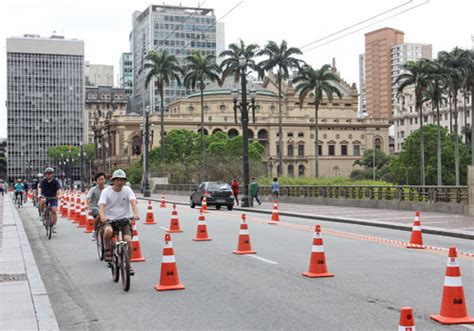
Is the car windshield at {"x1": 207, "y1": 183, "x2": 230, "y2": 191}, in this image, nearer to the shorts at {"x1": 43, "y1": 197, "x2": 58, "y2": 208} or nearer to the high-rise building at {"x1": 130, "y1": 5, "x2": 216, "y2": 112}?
the shorts at {"x1": 43, "y1": 197, "x2": 58, "y2": 208}

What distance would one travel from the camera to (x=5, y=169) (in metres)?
185

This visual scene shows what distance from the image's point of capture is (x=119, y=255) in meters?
9.82

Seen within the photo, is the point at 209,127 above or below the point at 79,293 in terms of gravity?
above

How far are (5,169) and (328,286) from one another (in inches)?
7379

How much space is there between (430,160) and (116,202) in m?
73.7

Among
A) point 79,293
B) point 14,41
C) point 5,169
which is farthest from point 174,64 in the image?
point 5,169

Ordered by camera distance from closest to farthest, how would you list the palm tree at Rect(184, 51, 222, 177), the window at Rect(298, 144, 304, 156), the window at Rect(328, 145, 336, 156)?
1. the palm tree at Rect(184, 51, 222, 177)
2. the window at Rect(298, 144, 304, 156)
3. the window at Rect(328, 145, 336, 156)

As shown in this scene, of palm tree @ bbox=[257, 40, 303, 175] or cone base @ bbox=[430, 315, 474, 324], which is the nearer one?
cone base @ bbox=[430, 315, 474, 324]

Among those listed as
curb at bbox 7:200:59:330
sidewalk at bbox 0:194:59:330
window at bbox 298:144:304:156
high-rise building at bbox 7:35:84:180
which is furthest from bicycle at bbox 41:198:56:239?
high-rise building at bbox 7:35:84:180

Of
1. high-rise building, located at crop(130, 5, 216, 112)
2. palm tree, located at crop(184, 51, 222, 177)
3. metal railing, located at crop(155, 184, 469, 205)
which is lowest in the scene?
metal railing, located at crop(155, 184, 469, 205)

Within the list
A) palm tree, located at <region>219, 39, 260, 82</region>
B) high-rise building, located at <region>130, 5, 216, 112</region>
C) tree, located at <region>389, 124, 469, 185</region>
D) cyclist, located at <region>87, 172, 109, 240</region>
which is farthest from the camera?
high-rise building, located at <region>130, 5, 216, 112</region>

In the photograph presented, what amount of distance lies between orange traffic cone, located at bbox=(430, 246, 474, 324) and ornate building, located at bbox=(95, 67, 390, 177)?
122m

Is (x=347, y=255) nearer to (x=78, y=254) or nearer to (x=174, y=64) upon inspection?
(x=78, y=254)

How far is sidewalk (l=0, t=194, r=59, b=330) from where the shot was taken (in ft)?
24.7
